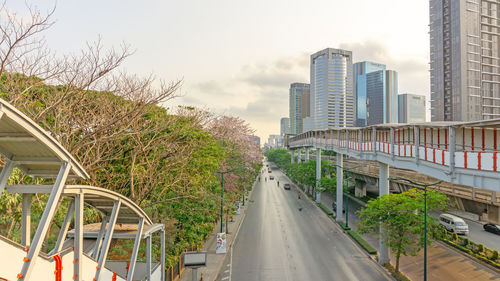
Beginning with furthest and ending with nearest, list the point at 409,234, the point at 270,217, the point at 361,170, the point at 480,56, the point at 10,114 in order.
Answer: the point at 480,56 < the point at 361,170 < the point at 270,217 < the point at 409,234 < the point at 10,114

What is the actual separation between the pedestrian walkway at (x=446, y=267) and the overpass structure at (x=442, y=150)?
2.27 meters

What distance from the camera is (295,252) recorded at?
82.0ft

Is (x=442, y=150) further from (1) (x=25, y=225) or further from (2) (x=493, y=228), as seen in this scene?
(2) (x=493, y=228)

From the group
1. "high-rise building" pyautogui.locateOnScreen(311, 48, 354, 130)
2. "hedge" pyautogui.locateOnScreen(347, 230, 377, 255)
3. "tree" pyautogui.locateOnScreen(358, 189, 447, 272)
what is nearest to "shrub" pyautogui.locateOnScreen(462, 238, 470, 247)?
"tree" pyautogui.locateOnScreen(358, 189, 447, 272)

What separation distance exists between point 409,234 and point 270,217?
20895 millimetres

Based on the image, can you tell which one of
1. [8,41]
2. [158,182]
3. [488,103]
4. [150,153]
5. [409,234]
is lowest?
[409,234]

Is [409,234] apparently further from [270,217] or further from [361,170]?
[361,170]

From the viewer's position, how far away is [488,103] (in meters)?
67.8

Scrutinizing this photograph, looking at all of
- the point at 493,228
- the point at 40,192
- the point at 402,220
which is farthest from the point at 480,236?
the point at 40,192

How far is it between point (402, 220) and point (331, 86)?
587ft

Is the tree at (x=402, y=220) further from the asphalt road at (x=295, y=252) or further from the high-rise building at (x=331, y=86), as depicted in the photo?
the high-rise building at (x=331, y=86)

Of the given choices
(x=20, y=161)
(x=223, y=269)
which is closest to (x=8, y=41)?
(x=20, y=161)

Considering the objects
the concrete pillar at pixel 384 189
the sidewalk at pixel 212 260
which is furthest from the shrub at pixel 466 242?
the sidewalk at pixel 212 260

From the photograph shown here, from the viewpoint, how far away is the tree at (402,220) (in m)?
18.7
